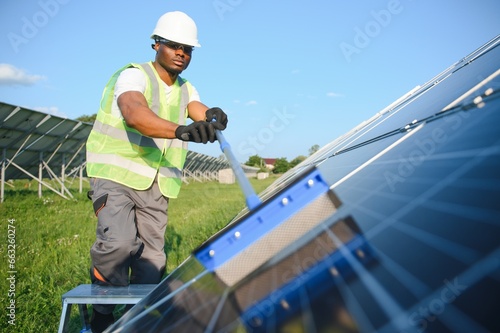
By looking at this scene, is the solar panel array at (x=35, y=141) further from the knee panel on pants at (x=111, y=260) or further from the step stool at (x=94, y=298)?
the step stool at (x=94, y=298)

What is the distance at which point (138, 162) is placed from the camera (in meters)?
3.16

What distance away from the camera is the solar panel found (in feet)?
1.94

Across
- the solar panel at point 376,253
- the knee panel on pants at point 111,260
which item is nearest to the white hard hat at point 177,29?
the knee panel on pants at point 111,260

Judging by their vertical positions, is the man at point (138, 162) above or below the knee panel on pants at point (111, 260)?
above

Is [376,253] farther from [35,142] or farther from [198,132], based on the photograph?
[35,142]

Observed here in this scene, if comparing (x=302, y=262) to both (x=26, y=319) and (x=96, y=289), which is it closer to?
(x=96, y=289)

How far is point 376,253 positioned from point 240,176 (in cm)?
88

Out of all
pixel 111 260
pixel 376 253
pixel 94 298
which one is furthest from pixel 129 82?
pixel 376 253

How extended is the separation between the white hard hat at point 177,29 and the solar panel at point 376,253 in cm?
203

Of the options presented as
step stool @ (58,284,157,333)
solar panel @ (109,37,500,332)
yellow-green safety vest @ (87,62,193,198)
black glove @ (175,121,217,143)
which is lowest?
solar panel @ (109,37,500,332)

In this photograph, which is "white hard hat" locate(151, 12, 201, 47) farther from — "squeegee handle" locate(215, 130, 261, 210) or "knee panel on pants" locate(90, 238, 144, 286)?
"knee panel on pants" locate(90, 238, 144, 286)

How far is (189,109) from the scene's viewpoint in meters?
3.52

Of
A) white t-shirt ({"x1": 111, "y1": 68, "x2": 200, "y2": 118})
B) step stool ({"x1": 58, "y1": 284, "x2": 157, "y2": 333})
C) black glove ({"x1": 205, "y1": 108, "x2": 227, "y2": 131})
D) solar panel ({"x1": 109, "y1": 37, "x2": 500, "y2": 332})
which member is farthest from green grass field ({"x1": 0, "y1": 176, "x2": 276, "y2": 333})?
solar panel ({"x1": 109, "y1": 37, "x2": 500, "y2": 332})

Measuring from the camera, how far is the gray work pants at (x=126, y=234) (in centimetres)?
276
